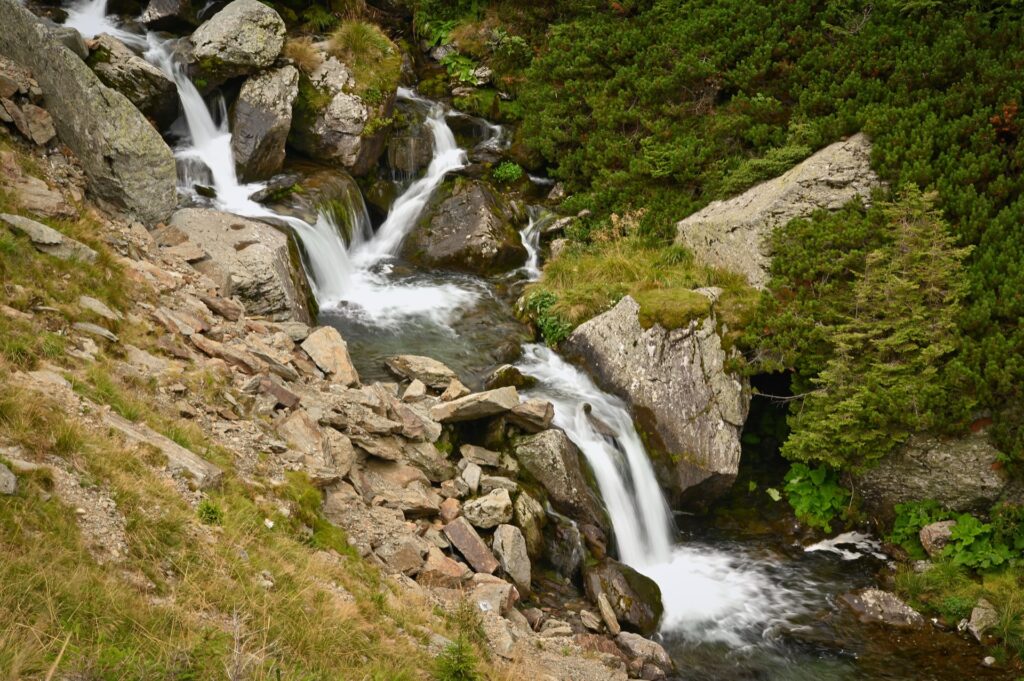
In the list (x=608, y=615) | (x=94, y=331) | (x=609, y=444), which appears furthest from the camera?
(x=609, y=444)

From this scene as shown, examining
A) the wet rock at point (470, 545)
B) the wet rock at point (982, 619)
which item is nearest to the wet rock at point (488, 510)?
the wet rock at point (470, 545)

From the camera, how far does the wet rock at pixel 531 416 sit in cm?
909

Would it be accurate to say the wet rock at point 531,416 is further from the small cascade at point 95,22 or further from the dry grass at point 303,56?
the small cascade at point 95,22

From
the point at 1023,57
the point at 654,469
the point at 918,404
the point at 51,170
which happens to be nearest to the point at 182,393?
the point at 51,170

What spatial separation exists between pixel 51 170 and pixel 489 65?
38.5 ft

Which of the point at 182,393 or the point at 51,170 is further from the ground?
the point at 51,170

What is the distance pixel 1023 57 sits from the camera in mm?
11047

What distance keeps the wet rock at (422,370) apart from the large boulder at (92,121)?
4.05 metres

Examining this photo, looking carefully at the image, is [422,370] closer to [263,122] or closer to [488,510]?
[488,510]

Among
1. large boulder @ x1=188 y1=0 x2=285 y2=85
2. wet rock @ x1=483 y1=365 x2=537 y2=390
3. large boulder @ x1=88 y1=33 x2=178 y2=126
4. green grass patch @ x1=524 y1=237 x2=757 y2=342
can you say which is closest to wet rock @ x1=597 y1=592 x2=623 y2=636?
wet rock @ x1=483 y1=365 x2=537 y2=390

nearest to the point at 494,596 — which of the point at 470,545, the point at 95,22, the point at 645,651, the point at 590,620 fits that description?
the point at 470,545

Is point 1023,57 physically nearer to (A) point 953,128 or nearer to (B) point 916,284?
(A) point 953,128

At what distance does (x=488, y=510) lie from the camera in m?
7.74

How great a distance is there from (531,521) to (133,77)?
10.4m
